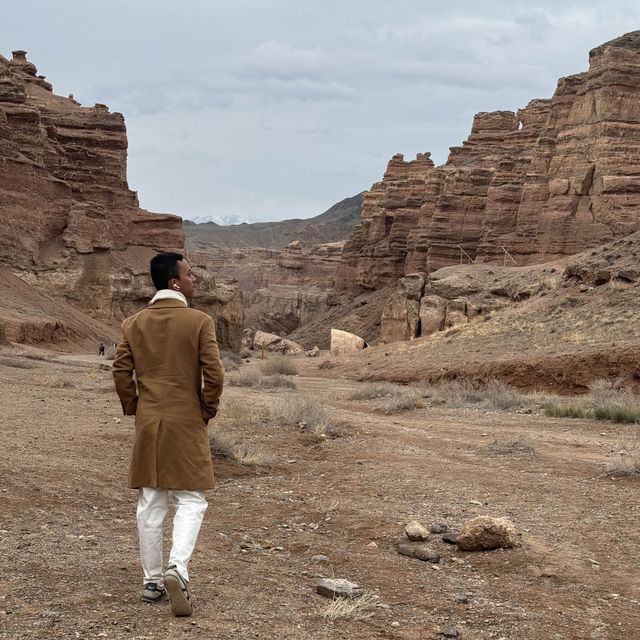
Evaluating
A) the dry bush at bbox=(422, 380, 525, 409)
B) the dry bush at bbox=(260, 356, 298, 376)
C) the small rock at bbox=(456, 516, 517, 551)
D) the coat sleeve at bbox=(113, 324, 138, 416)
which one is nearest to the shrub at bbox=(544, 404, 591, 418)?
the dry bush at bbox=(422, 380, 525, 409)

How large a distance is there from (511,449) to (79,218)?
37.7m

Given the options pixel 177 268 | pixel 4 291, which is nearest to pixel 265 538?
pixel 177 268

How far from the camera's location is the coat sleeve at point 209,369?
4.43 m

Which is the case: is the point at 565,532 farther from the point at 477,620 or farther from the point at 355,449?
the point at 355,449

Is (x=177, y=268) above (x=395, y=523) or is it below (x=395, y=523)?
above

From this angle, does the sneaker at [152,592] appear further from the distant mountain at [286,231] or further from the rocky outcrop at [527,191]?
the distant mountain at [286,231]

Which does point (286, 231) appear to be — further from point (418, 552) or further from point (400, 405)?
point (418, 552)

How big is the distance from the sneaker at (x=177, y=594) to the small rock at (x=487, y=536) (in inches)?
101

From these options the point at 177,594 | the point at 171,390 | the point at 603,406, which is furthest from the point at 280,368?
the point at 177,594

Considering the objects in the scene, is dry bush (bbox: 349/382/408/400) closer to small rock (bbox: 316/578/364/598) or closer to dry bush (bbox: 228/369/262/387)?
Answer: dry bush (bbox: 228/369/262/387)

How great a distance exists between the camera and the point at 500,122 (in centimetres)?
7362

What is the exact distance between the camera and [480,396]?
17797 mm

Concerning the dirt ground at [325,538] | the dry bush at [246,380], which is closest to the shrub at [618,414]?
the dirt ground at [325,538]

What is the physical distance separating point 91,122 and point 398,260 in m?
34.3
